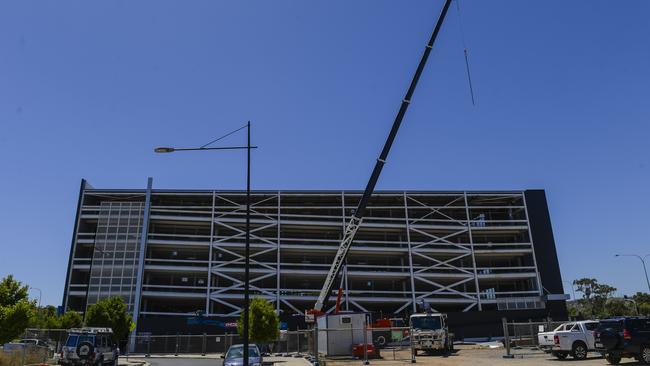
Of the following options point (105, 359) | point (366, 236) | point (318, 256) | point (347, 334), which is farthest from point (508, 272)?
point (105, 359)

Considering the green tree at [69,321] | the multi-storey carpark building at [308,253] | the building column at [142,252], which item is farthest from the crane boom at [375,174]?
the building column at [142,252]

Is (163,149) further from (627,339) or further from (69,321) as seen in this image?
(69,321)

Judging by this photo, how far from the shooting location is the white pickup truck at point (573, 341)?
24.7m

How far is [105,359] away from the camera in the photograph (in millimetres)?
26297

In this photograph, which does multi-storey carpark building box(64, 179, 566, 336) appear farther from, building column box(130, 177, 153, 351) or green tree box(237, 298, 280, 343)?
green tree box(237, 298, 280, 343)

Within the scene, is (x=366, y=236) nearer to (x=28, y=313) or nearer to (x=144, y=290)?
(x=144, y=290)

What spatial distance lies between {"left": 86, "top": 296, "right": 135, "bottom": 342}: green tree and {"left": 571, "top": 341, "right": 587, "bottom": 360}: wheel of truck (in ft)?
104

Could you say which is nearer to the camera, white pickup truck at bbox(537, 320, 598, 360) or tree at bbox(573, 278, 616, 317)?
white pickup truck at bbox(537, 320, 598, 360)

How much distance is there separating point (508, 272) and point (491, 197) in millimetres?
11477

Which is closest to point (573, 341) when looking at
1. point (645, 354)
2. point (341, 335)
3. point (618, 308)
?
point (645, 354)

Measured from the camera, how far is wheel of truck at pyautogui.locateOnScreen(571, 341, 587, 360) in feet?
81.3

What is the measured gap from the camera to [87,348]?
80.9 feet

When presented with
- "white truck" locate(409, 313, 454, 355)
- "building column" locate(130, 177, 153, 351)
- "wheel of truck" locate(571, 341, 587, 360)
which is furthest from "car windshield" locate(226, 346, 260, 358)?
"building column" locate(130, 177, 153, 351)

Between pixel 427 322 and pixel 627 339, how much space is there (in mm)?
13839
